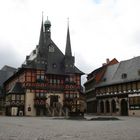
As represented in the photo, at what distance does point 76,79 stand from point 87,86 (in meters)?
14.3

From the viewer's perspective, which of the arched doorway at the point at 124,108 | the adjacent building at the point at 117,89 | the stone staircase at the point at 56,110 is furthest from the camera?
the stone staircase at the point at 56,110

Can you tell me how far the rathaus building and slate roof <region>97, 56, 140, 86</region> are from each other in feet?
21.1

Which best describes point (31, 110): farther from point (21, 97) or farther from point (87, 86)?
point (87, 86)

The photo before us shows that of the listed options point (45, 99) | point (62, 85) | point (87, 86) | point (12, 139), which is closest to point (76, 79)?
point (62, 85)

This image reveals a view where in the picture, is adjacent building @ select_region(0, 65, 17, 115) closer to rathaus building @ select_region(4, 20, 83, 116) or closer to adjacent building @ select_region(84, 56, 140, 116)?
rathaus building @ select_region(4, 20, 83, 116)

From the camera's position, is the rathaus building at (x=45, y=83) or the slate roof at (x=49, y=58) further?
the slate roof at (x=49, y=58)

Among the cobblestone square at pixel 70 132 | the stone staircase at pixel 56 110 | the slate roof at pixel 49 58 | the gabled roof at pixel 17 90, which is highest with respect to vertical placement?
the slate roof at pixel 49 58

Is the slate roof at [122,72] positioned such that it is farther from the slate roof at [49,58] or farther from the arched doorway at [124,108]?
the slate roof at [49,58]

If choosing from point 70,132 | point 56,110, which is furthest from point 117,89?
point 70,132

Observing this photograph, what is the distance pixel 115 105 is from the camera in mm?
63938

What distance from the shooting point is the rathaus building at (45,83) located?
63781 mm

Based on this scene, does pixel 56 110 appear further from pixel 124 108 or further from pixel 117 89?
pixel 124 108

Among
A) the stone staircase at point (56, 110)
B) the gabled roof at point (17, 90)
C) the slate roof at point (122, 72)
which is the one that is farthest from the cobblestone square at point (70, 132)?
the gabled roof at point (17, 90)

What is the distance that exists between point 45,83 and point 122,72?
1622 centimetres
